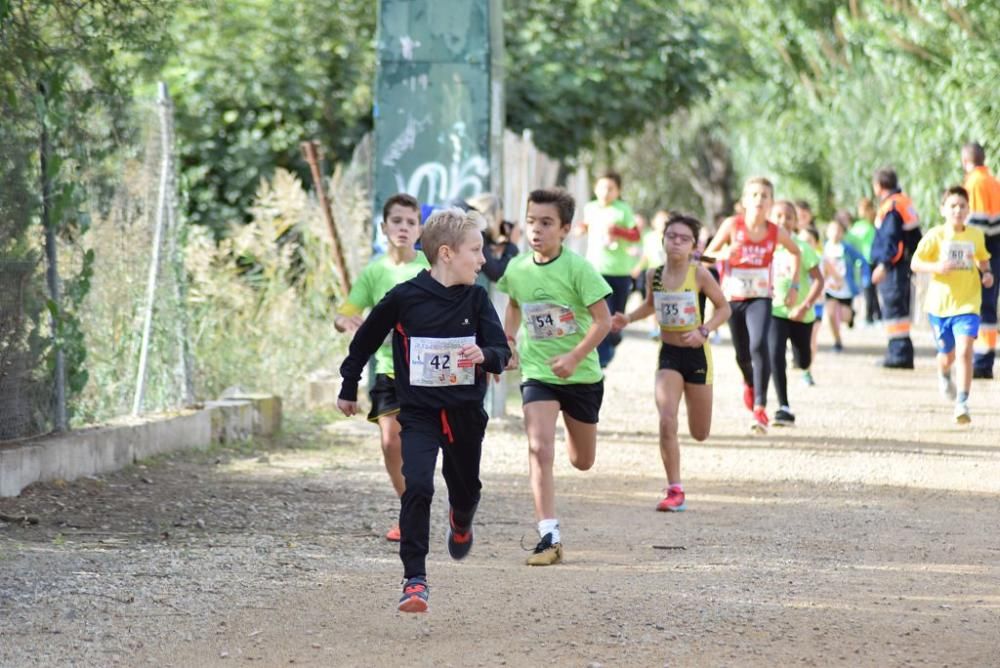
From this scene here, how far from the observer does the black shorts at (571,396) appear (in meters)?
8.13

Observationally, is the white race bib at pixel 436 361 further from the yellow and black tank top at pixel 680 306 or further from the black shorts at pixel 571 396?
the yellow and black tank top at pixel 680 306

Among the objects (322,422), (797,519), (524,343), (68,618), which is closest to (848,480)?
(797,519)

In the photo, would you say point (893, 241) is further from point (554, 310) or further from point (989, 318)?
point (554, 310)

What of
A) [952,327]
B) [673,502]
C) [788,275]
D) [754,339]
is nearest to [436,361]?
[673,502]

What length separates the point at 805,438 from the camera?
12523 mm

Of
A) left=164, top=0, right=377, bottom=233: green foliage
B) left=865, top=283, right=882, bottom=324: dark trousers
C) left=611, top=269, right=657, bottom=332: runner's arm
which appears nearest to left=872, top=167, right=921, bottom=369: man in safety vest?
left=164, top=0, right=377, bottom=233: green foliage

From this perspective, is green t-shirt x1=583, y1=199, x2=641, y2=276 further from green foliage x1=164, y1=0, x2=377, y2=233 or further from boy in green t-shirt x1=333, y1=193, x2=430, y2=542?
boy in green t-shirt x1=333, y1=193, x2=430, y2=542

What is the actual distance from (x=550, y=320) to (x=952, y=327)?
5.90 m

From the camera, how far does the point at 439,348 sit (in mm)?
6559

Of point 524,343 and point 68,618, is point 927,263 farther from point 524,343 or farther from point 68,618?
point 68,618

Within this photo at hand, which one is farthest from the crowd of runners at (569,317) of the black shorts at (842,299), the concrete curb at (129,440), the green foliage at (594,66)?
the green foliage at (594,66)

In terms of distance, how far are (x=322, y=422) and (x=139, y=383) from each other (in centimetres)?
247

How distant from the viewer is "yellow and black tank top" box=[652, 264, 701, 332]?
9.76m

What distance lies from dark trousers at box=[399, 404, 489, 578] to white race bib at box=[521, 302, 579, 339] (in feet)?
4.49
